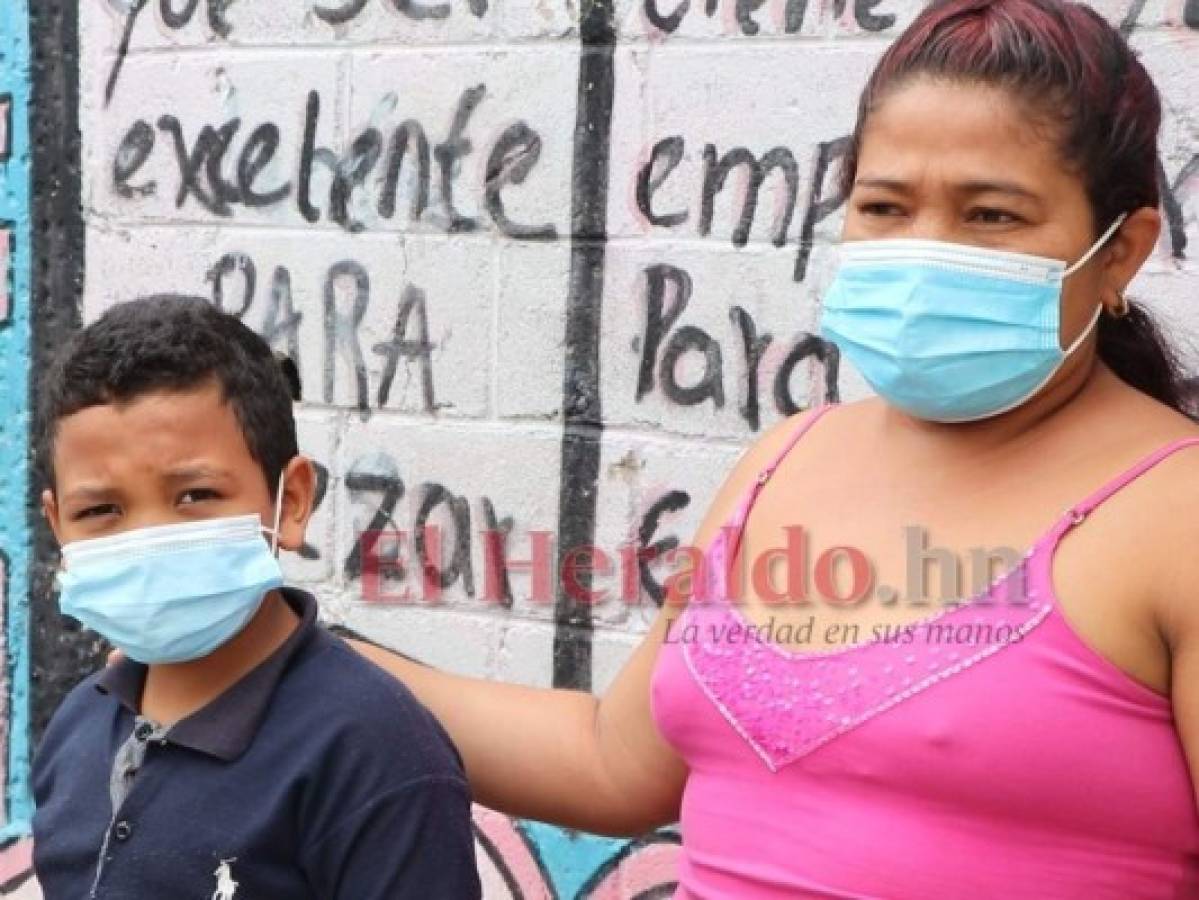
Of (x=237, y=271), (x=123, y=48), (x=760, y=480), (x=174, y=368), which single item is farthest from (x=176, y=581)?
(x=123, y=48)

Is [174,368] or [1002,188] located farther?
[174,368]

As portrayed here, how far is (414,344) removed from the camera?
342cm

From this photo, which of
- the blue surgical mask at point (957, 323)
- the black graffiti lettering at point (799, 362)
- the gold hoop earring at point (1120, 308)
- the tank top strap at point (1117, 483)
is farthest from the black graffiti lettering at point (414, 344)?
the tank top strap at point (1117, 483)

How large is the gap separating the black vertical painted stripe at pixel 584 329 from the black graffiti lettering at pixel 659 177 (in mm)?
71

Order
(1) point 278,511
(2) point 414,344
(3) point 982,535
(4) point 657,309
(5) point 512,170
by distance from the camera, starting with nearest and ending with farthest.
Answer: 1. (3) point 982,535
2. (1) point 278,511
3. (4) point 657,309
4. (5) point 512,170
5. (2) point 414,344

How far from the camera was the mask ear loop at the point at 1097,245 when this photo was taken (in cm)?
195

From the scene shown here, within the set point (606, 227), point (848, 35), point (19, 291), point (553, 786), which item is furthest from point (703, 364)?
point (19, 291)

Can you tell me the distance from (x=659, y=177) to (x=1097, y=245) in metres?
1.30

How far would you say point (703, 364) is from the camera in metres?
3.14

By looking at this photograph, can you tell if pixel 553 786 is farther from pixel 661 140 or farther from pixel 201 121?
pixel 201 121

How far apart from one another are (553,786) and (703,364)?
3.25 ft

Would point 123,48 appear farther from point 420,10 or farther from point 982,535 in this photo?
point 982,535

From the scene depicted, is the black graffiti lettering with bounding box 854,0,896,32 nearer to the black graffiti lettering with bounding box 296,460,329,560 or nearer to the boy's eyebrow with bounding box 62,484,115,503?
the black graffiti lettering with bounding box 296,460,329,560

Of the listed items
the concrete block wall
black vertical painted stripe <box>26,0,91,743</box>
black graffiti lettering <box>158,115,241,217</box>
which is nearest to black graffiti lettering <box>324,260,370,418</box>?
the concrete block wall
